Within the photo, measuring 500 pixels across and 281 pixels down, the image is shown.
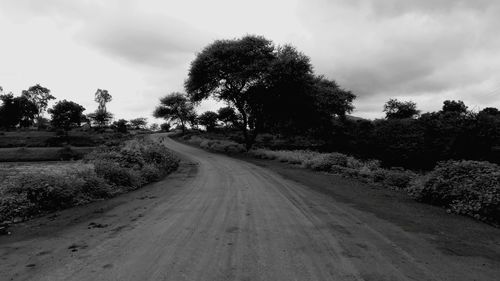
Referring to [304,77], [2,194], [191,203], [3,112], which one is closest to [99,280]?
[191,203]

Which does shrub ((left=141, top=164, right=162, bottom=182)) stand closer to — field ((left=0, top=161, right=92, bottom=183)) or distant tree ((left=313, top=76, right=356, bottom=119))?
field ((left=0, top=161, right=92, bottom=183))

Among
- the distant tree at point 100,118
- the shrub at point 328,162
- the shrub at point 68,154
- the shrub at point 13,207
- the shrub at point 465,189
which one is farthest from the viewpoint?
the distant tree at point 100,118

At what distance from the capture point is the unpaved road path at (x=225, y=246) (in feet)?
15.3

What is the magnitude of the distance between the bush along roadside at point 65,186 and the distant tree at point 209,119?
216ft

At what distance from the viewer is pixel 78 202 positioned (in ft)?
34.0

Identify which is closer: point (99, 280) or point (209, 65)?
point (99, 280)

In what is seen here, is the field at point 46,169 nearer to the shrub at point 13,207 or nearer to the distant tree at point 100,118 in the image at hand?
the shrub at point 13,207

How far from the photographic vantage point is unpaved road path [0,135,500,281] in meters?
4.65

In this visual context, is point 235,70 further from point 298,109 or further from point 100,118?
point 100,118

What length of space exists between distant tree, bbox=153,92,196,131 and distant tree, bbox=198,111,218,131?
141 inches

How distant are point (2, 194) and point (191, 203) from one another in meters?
5.28

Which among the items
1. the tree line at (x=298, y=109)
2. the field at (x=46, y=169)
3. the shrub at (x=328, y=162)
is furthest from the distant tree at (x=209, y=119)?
the shrub at (x=328, y=162)

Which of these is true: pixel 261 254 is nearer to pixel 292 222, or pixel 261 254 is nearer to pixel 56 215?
pixel 292 222

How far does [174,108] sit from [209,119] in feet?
30.8
